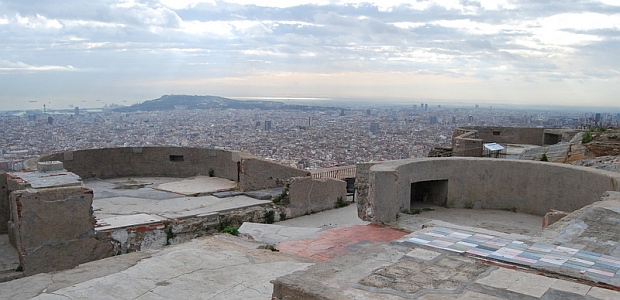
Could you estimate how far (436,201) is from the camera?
28.6ft

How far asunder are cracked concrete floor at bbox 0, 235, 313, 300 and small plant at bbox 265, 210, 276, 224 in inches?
198

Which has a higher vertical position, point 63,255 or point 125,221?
point 125,221

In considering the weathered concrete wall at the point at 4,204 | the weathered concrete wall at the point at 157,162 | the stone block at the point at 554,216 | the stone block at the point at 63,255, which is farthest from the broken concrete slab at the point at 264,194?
the stone block at the point at 554,216

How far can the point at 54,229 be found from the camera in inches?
347

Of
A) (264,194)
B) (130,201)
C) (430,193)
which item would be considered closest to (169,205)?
(130,201)

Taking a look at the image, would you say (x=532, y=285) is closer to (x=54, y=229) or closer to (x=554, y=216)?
(x=554, y=216)

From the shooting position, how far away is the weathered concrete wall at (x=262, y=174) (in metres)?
14.0

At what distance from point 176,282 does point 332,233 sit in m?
Result: 2.64

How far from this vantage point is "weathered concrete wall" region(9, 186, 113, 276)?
8.55 meters

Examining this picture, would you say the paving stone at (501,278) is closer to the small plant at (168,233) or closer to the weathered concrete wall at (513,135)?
the small plant at (168,233)

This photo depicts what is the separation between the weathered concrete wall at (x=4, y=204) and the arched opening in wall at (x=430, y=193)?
8.85 metres

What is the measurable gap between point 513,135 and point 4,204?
1872 cm

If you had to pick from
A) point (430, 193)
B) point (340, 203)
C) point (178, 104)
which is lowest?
point (340, 203)

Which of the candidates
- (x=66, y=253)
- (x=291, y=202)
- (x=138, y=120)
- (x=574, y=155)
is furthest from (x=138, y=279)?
(x=138, y=120)
